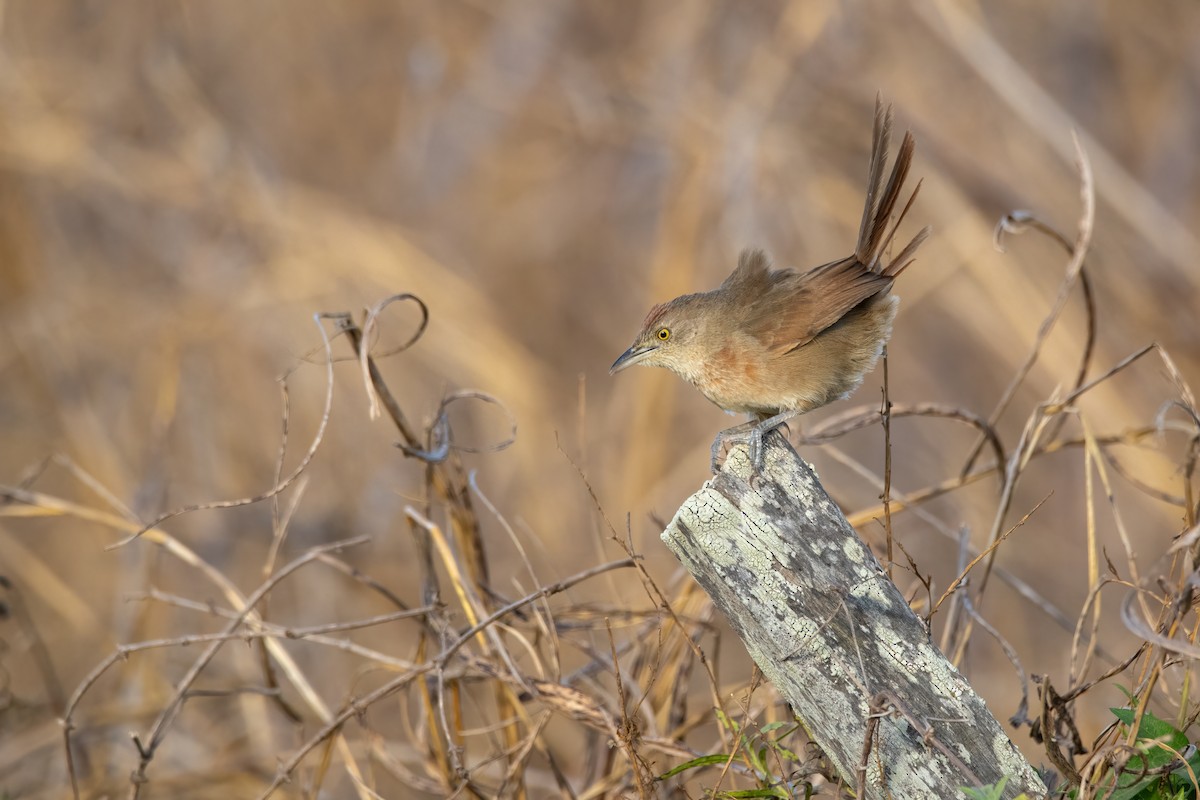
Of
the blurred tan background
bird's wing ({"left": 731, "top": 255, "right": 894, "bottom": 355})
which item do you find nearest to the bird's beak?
bird's wing ({"left": 731, "top": 255, "right": 894, "bottom": 355})

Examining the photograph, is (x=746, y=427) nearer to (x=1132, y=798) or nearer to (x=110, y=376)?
(x=1132, y=798)

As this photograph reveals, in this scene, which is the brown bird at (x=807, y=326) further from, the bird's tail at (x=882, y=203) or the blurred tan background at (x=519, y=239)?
the blurred tan background at (x=519, y=239)

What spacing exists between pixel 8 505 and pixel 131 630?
54.7 inches

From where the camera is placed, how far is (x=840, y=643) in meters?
1.89

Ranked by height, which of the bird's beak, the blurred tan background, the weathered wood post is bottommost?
the weathered wood post

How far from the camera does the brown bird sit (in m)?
2.81

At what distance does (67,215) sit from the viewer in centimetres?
729

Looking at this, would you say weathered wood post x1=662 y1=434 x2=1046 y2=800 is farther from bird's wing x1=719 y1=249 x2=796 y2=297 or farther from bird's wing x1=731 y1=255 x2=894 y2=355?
bird's wing x1=719 y1=249 x2=796 y2=297

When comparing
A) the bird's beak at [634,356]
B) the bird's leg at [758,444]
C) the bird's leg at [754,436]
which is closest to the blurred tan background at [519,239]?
the bird's beak at [634,356]

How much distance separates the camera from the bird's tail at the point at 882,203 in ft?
9.02

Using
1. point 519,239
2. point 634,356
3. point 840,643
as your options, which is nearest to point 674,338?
point 634,356

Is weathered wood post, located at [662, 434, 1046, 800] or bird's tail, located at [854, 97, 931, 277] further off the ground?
bird's tail, located at [854, 97, 931, 277]

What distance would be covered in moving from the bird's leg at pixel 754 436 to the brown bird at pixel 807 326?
0.03 meters

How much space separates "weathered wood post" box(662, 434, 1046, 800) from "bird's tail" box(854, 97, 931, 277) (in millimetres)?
1059
